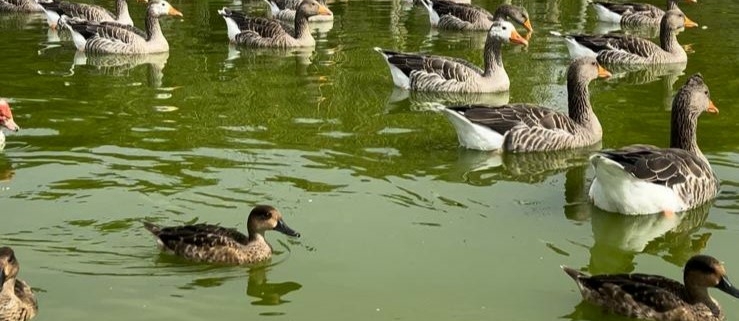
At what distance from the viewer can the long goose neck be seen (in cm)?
1873

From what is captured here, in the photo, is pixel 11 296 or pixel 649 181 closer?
pixel 11 296

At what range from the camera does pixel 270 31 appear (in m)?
23.8

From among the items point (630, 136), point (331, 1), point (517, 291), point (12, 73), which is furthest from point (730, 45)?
point (517, 291)

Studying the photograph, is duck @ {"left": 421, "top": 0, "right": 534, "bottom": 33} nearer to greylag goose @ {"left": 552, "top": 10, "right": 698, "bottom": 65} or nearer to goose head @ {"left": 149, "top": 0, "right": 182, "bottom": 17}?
greylag goose @ {"left": 552, "top": 10, "right": 698, "bottom": 65}

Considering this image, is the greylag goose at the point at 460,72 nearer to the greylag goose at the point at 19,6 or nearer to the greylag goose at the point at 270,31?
the greylag goose at the point at 270,31

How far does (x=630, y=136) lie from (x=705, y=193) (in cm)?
354

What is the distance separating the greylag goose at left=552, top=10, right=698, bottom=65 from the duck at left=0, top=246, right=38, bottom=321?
46.3 feet

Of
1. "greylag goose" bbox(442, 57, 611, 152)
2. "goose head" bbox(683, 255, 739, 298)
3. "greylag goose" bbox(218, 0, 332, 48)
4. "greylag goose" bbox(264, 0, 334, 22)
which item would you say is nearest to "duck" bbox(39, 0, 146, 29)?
"greylag goose" bbox(218, 0, 332, 48)

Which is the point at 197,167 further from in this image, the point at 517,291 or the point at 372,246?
the point at 517,291

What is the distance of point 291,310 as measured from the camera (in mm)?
9734

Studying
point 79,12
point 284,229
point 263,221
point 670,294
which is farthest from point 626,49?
point 670,294

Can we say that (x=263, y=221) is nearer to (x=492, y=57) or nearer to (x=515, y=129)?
(x=515, y=129)

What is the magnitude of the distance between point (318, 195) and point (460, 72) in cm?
651

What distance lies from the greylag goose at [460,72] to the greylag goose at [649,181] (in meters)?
6.14
